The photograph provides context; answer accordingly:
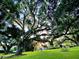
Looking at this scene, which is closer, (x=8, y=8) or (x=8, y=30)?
(x=8, y=8)

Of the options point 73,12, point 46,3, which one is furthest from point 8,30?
point 73,12

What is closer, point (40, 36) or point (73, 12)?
point (73, 12)

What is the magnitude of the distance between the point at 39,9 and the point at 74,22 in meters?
6.52

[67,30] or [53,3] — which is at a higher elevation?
[53,3]

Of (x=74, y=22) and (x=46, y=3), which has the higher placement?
(x=46, y=3)

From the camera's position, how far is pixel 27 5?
120ft

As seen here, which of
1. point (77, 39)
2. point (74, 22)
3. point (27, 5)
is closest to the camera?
point (27, 5)

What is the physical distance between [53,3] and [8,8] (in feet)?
24.2

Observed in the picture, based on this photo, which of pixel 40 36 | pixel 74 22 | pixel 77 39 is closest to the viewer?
pixel 74 22

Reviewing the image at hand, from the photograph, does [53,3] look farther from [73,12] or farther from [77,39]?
[77,39]

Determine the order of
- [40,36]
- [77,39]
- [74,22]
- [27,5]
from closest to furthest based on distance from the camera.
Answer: [27,5] → [74,22] → [40,36] → [77,39]

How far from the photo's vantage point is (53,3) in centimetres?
3784

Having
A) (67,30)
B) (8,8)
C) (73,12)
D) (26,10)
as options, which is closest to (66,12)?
(73,12)

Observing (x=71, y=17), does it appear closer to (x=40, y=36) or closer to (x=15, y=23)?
(x=40, y=36)
